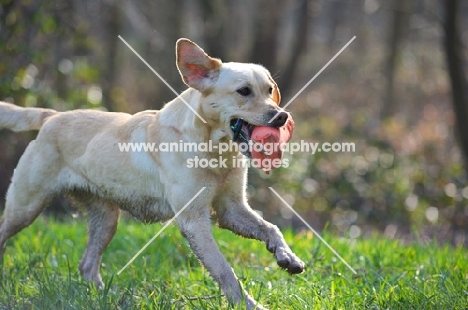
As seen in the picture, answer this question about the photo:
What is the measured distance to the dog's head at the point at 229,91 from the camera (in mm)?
4656

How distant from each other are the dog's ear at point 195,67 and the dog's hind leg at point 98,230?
1514 mm

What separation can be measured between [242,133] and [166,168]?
621 millimetres

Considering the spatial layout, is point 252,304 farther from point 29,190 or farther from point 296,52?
point 296,52

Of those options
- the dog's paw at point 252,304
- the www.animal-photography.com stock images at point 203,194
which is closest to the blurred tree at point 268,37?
the www.animal-photography.com stock images at point 203,194

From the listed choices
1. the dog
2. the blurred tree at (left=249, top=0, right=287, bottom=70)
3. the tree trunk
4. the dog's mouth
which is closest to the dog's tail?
the dog

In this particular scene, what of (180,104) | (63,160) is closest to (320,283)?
(180,104)

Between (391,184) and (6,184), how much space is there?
5.63 meters

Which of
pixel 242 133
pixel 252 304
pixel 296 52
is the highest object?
pixel 242 133

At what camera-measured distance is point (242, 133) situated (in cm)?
469

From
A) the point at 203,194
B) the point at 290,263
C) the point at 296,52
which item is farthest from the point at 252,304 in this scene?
the point at 296,52

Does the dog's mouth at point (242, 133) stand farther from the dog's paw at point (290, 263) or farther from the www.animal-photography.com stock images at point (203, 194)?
the dog's paw at point (290, 263)

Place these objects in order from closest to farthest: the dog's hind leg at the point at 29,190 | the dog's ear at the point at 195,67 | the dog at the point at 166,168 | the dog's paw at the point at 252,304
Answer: the dog's paw at the point at 252,304, the dog at the point at 166,168, the dog's ear at the point at 195,67, the dog's hind leg at the point at 29,190

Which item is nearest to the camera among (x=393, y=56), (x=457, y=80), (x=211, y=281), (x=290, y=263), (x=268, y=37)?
(x=290, y=263)

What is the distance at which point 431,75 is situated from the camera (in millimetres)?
19625
